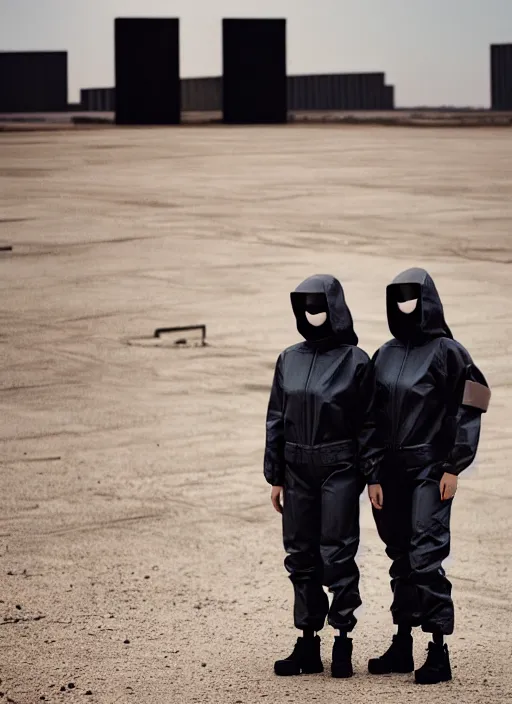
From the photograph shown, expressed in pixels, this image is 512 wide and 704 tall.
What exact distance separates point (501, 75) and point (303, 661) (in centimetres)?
7503

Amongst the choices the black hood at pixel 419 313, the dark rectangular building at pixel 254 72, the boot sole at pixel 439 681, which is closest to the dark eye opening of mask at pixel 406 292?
the black hood at pixel 419 313

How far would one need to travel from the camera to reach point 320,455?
5.62 metres

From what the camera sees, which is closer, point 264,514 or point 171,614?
point 171,614

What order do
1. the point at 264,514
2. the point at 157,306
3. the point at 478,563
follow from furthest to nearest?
the point at 157,306 → the point at 264,514 → the point at 478,563

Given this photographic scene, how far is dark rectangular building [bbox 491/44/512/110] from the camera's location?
7644 centimetres

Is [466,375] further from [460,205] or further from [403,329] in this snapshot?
[460,205]

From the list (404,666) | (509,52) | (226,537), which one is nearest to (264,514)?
(226,537)

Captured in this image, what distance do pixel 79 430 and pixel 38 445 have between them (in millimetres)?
659

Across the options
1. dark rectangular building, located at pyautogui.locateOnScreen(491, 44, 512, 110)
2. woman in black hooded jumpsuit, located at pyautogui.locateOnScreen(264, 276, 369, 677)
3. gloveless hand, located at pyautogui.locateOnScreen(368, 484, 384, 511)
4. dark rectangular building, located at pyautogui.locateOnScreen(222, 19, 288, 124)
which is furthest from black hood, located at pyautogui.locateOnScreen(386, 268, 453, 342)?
dark rectangular building, located at pyautogui.locateOnScreen(491, 44, 512, 110)

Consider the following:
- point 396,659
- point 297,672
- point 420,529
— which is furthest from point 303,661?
point 420,529

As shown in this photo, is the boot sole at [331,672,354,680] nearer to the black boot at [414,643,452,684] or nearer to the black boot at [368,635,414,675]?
the black boot at [368,635,414,675]

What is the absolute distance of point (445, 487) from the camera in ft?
18.2

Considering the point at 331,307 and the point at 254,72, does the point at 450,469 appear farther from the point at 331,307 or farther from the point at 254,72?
the point at 254,72

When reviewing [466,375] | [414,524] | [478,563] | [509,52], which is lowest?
[478,563]
